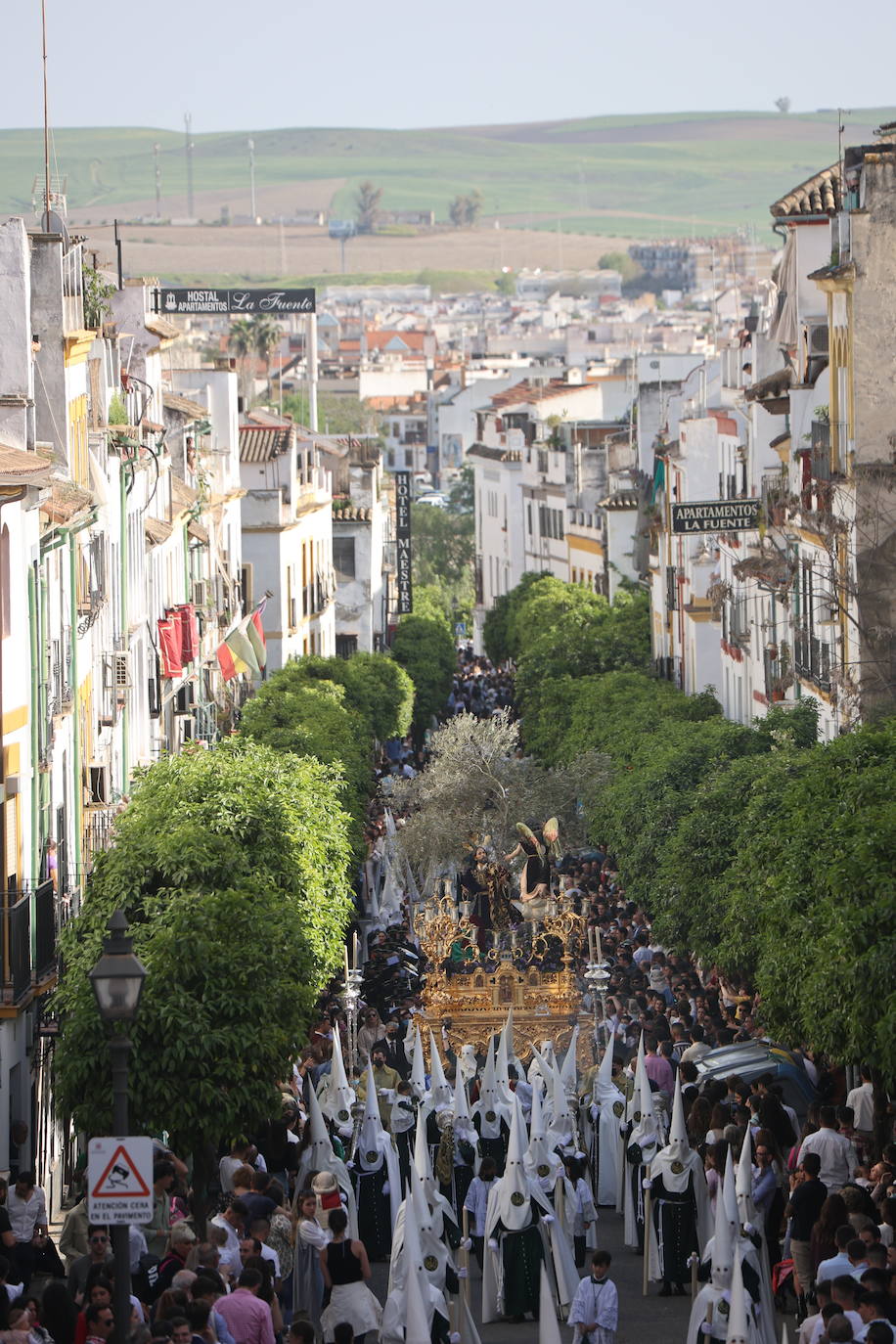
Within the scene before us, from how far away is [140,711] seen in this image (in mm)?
44594

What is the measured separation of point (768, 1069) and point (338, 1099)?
4133 millimetres

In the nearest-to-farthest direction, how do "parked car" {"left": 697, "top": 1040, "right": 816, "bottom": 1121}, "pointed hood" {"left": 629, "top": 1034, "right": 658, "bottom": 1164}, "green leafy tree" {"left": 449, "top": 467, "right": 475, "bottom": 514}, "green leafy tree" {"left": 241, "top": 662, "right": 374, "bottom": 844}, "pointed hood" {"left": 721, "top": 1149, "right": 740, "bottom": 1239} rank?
"pointed hood" {"left": 721, "top": 1149, "right": 740, "bottom": 1239} < "pointed hood" {"left": 629, "top": 1034, "right": 658, "bottom": 1164} < "parked car" {"left": 697, "top": 1040, "right": 816, "bottom": 1121} < "green leafy tree" {"left": 241, "top": 662, "right": 374, "bottom": 844} < "green leafy tree" {"left": 449, "top": 467, "right": 475, "bottom": 514}

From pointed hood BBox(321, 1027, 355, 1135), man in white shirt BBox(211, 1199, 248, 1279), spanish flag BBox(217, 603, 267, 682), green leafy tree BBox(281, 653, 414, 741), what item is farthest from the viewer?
green leafy tree BBox(281, 653, 414, 741)

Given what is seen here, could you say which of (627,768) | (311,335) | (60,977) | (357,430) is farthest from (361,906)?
(357,430)

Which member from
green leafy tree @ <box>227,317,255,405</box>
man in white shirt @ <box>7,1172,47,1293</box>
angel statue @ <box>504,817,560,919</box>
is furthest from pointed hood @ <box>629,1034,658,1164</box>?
green leafy tree @ <box>227,317,255,405</box>

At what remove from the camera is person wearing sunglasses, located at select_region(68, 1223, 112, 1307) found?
1809 centimetres

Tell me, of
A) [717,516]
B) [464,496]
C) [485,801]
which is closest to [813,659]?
[717,516]

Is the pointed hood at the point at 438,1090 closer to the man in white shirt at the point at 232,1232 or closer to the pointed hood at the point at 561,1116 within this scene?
the pointed hood at the point at 561,1116

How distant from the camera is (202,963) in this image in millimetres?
23250

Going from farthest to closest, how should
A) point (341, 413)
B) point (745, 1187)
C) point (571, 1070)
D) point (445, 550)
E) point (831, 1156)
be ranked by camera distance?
point (341, 413) < point (445, 550) < point (571, 1070) < point (831, 1156) < point (745, 1187)

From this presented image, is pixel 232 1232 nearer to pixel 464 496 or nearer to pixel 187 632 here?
pixel 187 632

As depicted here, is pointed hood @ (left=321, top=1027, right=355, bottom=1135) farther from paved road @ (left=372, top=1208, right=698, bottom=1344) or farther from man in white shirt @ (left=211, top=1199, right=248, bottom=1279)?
man in white shirt @ (left=211, top=1199, right=248, bottom=1279)

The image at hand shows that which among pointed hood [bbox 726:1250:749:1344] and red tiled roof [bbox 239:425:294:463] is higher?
red tiled roof [bbox 239:425:294:463]

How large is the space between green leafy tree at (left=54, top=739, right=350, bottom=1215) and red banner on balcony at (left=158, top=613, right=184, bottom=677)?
17.8 meters
